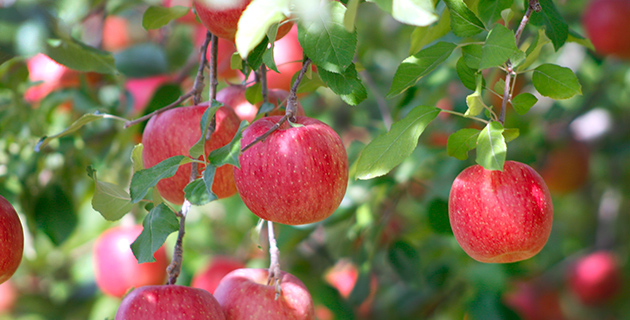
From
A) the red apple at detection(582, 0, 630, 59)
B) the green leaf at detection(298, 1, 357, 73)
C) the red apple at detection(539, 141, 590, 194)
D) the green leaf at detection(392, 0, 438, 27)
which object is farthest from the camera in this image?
the red apple at detection(539, 141, 590, 194)

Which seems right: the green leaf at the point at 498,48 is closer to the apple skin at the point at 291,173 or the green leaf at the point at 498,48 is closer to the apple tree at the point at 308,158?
the apple tree at the point at 308,158

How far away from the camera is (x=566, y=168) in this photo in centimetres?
197

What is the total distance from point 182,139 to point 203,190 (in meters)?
0.12

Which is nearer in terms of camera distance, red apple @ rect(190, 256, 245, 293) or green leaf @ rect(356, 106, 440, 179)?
green leaf @ rect(356, 106, 440, 179)

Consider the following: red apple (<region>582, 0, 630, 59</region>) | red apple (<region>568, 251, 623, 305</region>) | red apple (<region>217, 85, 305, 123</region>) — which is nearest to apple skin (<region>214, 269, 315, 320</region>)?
red apple (<region>217, 85, 305, 123</region>)

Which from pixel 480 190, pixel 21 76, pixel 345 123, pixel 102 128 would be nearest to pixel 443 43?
pixel 480 190

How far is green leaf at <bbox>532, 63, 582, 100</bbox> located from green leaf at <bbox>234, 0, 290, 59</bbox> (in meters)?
0.28

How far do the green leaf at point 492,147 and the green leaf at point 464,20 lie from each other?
9cm

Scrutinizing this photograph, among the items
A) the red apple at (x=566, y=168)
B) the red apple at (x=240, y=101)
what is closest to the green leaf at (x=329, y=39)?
the red apple at (x=240, y=101)

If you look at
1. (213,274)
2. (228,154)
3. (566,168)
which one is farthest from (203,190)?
(566,168)

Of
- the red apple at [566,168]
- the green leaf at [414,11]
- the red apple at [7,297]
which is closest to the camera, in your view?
the green leaf at [414,11]

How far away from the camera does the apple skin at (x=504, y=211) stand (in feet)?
1.79

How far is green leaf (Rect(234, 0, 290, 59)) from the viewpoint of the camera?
40 centimetres

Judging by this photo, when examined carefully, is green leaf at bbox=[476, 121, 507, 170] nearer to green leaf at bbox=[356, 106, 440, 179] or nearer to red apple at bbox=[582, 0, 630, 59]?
green leaf at bbox=[356, 106, 440, 179]
